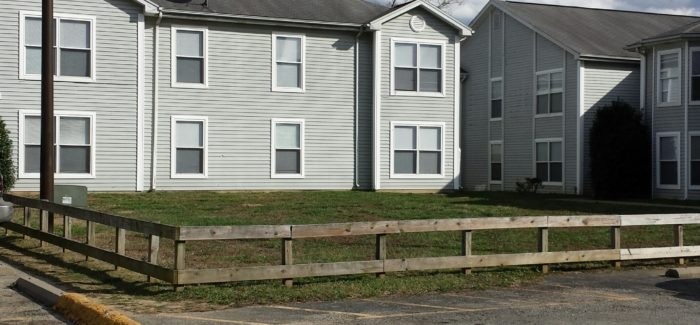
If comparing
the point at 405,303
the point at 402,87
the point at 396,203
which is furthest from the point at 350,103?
the point at 405,303

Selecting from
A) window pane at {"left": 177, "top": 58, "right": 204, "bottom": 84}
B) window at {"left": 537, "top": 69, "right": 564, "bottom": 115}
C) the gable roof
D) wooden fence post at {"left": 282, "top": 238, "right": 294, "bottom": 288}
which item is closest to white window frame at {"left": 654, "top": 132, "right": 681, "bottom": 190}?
the gable roof

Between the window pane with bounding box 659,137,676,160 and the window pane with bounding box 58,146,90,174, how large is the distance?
18954 millimetres

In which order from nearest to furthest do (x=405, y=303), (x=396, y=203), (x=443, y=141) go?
(x=405, y=303)
(x=396, y=203)
(x=443, y=141)

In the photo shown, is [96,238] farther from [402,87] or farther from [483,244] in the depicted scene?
[402,87]

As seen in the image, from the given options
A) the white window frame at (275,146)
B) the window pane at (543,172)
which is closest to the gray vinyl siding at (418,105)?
the white window frame at (275,146)

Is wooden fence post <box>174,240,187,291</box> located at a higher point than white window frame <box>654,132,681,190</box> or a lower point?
lower

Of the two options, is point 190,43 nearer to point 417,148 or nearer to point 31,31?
point 31,31

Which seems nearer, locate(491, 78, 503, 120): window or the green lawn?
the green lawn

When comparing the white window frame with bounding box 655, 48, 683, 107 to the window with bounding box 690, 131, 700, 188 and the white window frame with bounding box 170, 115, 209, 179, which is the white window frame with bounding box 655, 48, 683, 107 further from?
the white window frame with bounding box 170, 115, 209, 179

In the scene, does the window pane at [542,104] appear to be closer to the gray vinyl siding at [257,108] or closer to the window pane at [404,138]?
the window pane at [404,138]

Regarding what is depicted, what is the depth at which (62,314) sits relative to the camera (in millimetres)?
9461

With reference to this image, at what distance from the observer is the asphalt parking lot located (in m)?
9.26

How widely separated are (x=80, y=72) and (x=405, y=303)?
16.8 m

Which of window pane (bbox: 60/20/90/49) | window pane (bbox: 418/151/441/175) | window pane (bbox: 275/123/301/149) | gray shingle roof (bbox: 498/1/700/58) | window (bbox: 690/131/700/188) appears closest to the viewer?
window pane (bbox: 60/20/90/49)
